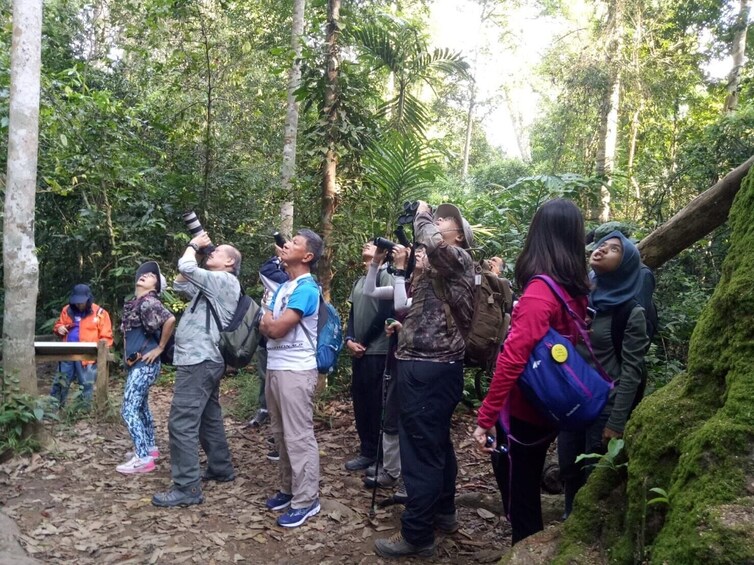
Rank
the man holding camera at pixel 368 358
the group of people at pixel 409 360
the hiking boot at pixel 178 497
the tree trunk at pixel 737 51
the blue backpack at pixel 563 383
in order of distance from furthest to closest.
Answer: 1. the tree trunk at pixel 737 51
2. the man holding camera at pixel 368 358
3. the hiking boot at pixel 178 497
4. the group of people at pixel 409 360
5. the blue backpack at pixel 563 383

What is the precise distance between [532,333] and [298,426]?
6.61ft

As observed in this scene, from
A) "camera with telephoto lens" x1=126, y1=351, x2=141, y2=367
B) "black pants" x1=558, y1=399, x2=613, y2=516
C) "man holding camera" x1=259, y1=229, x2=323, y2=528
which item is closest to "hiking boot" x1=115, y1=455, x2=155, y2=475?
"camera with telephoto lens" x1=126, y1=351, x2=141, y2=367

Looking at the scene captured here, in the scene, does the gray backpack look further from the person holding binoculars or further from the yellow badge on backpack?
the yellow badge on backpack

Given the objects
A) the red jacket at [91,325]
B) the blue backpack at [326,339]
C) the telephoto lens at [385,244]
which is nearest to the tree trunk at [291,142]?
the red jacket at [91,325]

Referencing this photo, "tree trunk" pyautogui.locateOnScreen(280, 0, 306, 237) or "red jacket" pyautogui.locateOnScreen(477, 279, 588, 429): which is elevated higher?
"tree trunk" pyautogui.locateOnScreen(280, 0, 306, 237)

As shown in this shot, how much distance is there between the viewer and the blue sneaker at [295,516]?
3939 millimetres

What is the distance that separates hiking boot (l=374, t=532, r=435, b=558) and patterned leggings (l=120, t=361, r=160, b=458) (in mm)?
2529

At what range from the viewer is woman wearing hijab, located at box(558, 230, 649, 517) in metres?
3.14

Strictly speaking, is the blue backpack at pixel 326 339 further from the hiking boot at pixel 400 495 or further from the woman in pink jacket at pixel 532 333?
the woman in pink jacket at pixel 532 333

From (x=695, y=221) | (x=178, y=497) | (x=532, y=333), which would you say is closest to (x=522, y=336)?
(x=532, y=333)

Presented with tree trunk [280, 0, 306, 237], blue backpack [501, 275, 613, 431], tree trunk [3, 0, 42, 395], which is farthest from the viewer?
tree trunk [280, 0, 306, 237]

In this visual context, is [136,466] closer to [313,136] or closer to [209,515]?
[209,515]

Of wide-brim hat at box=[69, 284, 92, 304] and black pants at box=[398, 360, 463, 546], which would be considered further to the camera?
wide-brim hat at box=[69, 284, 92, 304]

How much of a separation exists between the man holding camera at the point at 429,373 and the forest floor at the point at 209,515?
1.08ft
